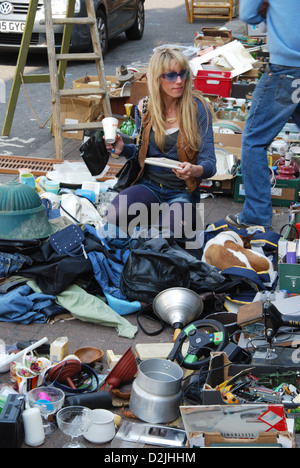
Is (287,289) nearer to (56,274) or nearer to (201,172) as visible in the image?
(201,172)

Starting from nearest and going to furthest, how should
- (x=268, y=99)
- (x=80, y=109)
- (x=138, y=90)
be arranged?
(x=268, y=99) < (x=80, y=109) < (x=138, y=90)

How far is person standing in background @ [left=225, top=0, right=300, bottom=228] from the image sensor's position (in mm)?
4660

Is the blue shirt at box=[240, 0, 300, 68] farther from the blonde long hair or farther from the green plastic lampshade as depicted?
the green plastic lampshade

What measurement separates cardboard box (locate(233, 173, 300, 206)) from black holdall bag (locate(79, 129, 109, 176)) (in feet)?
5.25

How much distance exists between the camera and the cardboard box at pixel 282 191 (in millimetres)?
5781

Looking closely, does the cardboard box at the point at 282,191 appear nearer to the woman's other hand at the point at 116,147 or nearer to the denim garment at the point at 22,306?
the woman's other hand at the point at 116,147

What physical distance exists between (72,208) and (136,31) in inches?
362

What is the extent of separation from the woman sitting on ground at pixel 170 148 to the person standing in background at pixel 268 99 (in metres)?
0.50

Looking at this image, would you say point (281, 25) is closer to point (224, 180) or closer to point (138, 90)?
point (224, 180)

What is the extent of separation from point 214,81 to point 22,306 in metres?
4.69

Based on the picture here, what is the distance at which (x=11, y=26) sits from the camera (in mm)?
10195

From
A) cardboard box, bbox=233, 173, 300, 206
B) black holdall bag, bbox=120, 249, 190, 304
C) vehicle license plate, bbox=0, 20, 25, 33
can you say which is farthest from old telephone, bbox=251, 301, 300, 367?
vehicle license plate, bbox=0, 20, 25, 33

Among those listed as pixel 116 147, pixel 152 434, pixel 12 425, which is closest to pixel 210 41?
pixel 116 147

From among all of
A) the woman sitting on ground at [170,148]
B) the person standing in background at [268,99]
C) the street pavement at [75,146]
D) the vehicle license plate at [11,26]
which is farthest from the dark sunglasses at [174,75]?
the vehicle license plate at [11,26]
